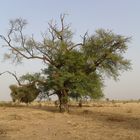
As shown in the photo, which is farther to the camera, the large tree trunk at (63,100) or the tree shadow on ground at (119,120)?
the large tree trunk at (63,100)

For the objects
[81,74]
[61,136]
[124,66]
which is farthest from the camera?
[124,66]

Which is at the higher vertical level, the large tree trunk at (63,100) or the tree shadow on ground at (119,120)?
the large tree trunk at (63,100)

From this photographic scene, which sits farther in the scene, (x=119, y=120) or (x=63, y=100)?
(x=63, y=100)

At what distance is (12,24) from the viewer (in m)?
44.7

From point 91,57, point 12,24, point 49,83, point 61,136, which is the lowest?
point 61,136

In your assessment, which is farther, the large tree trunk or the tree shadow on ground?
the large tree trunk

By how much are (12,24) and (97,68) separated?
10.1 metres

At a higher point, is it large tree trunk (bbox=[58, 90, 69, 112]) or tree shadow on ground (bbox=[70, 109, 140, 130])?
large tree trunk (bbox=[58, 90, 69, 112])

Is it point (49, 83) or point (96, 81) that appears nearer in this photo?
point (49, 83)

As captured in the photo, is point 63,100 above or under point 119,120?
above

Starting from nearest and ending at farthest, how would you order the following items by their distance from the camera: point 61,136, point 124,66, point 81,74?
point 61,136
point 81,74
point 124,66

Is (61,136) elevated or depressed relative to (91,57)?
depressed

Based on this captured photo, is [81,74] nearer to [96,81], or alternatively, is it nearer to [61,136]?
[96,81]

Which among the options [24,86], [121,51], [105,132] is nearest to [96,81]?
[121,51]
